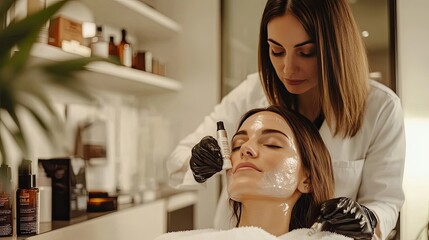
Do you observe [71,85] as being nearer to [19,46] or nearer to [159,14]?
[19,46]

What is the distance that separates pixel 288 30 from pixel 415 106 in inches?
31.5

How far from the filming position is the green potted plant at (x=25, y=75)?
2.26 ft

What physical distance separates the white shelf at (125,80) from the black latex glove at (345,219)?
0.97 m

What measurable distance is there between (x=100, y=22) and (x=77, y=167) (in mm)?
898

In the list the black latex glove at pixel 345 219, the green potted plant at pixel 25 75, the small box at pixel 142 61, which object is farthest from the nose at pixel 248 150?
the small box at pixel 142 61

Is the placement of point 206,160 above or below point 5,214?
above

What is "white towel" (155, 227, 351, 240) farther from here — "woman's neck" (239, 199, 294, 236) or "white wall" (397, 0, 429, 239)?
"white wall" (397, 0, 429, 239)

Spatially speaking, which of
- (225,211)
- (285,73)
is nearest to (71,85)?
(285,73)

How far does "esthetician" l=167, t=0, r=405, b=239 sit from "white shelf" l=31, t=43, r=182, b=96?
26.5 inches

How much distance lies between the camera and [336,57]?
1.49 metres

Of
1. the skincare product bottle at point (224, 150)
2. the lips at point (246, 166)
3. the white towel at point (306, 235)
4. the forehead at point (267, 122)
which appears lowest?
the white towel at point (306, 235)

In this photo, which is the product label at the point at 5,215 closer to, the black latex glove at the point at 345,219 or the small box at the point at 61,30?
the small box at the point at 61,30

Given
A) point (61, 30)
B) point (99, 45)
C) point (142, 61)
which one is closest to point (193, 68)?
point (142, 61)

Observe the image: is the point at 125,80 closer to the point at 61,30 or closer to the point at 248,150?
the point at 61,30
